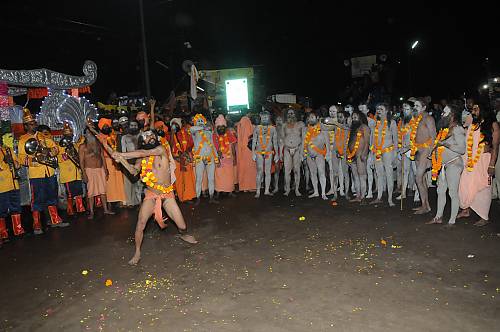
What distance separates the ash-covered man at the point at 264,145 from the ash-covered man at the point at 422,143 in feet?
11.9

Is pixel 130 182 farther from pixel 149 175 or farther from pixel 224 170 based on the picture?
pixel 149 175

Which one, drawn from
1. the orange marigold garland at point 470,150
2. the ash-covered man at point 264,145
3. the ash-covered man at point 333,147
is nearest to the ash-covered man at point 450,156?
the orange marigold garland at point 470,150

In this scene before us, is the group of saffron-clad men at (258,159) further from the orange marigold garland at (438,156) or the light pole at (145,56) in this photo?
the light pole at (145,56)

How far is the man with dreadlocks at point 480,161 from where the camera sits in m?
7.18

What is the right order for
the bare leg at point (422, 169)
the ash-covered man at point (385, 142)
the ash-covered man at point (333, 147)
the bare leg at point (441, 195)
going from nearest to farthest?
the bare leg at point (441, 195) → the bare leg at point (422, 169) → the ash-covered man at point (385, 142) → the ash-covered man at point (333, 147)

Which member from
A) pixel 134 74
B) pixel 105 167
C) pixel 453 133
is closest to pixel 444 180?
pixel 453 133

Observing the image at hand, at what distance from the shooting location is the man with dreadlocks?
7180 millimetres

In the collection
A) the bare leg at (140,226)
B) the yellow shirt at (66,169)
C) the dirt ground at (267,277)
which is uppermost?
the yellow shirt at (66,169)

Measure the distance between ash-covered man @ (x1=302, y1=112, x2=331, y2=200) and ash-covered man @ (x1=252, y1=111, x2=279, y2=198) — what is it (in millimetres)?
857

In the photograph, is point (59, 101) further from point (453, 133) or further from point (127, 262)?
point (453, 133)

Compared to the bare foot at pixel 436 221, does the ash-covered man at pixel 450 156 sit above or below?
above

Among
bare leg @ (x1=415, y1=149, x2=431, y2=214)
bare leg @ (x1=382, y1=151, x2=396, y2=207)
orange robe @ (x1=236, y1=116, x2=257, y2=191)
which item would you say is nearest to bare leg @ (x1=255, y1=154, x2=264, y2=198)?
orange robe @ (x1=236, y1=116, x2=257, y2=191)

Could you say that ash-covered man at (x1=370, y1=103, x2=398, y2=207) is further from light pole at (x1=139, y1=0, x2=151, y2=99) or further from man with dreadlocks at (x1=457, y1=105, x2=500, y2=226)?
light pole at (x1=139, y1=0, x2=151, y2=99)

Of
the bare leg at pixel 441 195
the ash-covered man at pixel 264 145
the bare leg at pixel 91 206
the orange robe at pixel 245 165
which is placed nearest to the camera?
the bare leg at pixel 441 195
